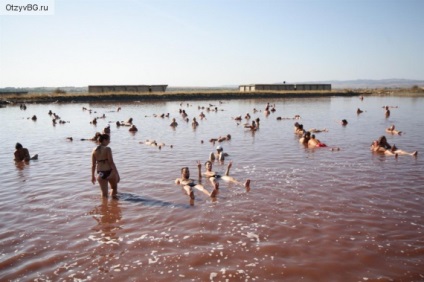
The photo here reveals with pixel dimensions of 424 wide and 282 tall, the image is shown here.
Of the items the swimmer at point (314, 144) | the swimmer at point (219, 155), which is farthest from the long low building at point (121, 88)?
the swimmer at point (219, 155)

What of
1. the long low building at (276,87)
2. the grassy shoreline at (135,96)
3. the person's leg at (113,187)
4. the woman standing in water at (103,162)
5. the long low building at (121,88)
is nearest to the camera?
the woman standing in water at (103,162)

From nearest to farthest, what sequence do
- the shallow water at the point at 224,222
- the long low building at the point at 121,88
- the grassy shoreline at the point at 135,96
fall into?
the shallow water at the point at 224,222 < the grassy shoreline at the point at 135,96 < the long low building at the point at 121,88

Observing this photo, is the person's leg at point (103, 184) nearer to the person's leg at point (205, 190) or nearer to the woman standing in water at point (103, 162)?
the woman standing in water at point (103, 162)

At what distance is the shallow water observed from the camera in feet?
19.3

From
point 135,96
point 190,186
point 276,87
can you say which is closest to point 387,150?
point 190,186

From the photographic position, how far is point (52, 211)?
8.72 metres

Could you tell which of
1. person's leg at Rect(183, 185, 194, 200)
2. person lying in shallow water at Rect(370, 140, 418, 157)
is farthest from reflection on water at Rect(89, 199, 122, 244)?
person lying in shallow water at Rect(370, 140, 418, 157)

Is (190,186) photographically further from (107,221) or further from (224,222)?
(107,221)

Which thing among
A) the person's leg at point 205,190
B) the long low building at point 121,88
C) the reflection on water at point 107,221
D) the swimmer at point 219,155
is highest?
the long low building at point 121,88

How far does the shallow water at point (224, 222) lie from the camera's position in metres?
5.88

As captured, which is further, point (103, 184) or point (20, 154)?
point (20, 154)

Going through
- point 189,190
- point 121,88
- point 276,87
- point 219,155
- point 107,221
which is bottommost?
point 107,221

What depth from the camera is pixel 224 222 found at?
7832 millimetres

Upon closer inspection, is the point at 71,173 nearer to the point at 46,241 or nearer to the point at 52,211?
the point at 52,211
